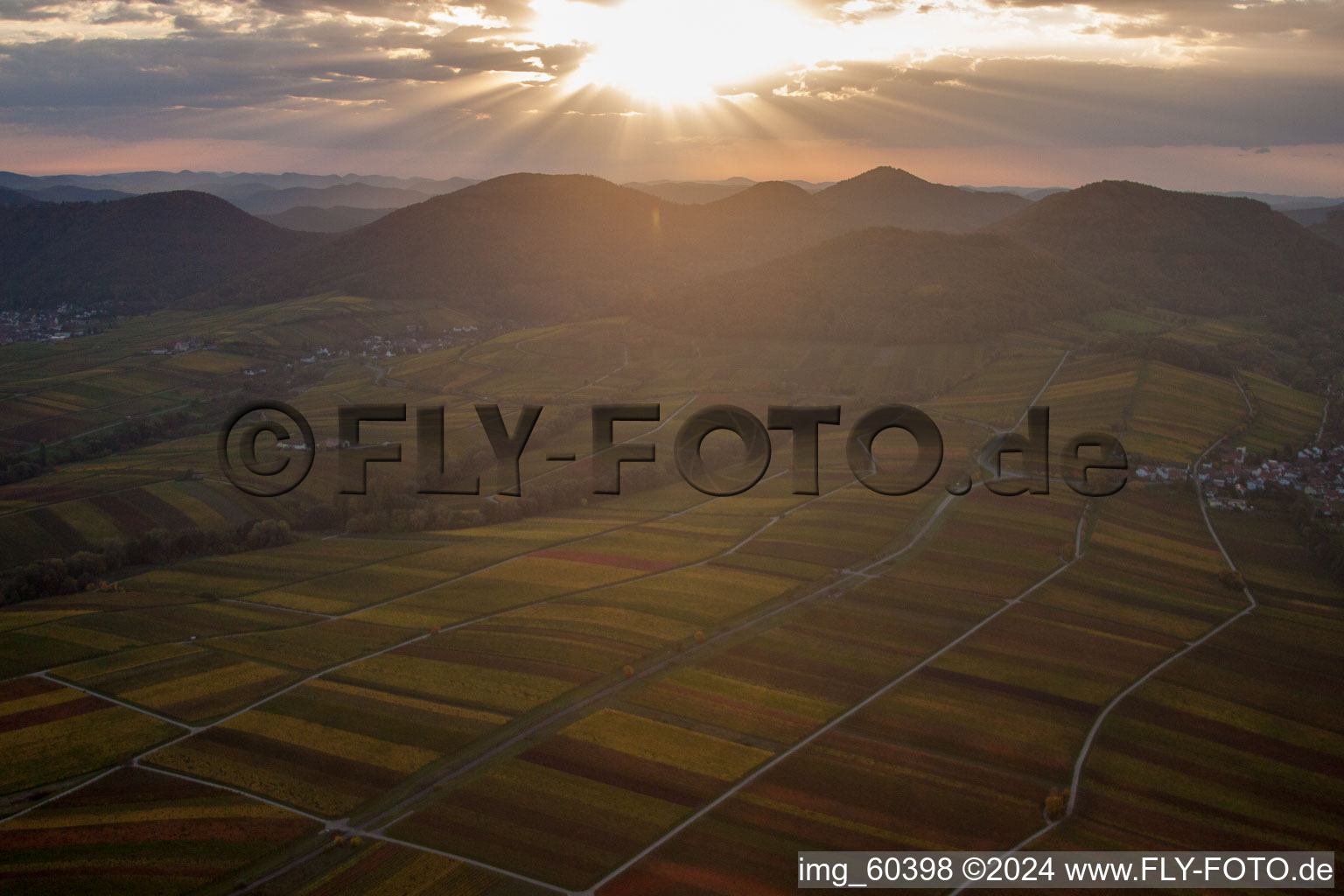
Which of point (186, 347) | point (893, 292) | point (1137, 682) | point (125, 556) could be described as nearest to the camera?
point (1137, 682)

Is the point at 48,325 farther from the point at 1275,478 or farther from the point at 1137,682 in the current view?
the point at 1275,478

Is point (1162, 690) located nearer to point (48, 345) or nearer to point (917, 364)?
point (917, 364)

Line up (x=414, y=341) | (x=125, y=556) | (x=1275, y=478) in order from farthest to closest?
(x=414, y=341) → (x=1275, y=478) → (x=125, y=556)

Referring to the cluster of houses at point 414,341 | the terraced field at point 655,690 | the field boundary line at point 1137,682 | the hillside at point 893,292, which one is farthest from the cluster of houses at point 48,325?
the field boundary line at point 1137,682

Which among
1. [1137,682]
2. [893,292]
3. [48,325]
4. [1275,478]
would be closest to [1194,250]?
[893,292]

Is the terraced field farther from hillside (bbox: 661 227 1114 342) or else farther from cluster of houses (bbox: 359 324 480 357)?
cluster of houses (bbox: 359 324 480 357)

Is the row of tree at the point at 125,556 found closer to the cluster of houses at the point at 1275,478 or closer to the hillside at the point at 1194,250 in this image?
the cluster of houses at the point at 1275,478
